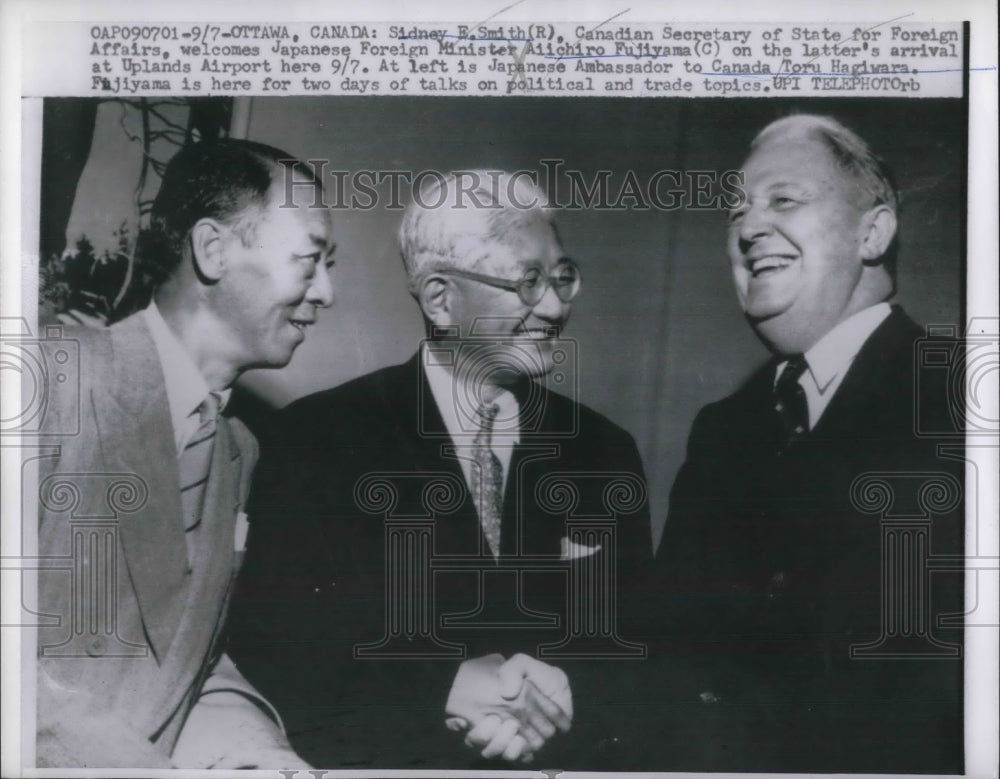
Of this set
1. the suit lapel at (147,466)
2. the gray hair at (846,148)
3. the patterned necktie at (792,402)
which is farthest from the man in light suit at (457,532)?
the gray hair at (846,148)

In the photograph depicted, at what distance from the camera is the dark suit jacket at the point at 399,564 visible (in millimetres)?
3365

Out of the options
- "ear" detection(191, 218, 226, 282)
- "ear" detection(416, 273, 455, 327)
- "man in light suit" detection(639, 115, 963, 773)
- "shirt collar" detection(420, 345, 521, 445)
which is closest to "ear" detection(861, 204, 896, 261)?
"man in light suit" detection(639, 115, 963, 773)

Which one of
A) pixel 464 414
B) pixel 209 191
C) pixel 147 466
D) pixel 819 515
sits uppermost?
pixel 209 191

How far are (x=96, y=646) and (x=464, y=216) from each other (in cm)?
202

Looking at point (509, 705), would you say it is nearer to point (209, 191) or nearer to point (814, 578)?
point (814, 578)

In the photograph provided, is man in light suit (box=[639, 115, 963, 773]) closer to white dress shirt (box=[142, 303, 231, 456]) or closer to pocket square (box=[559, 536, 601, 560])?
pocket square (box=[559, 536, 601, 560])

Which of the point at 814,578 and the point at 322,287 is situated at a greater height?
the point at 322,287

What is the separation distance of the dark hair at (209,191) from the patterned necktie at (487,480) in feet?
3.41

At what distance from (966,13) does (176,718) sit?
380cm

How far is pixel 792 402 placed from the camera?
341 centimetres

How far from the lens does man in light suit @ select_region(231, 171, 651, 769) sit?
11.0 ft

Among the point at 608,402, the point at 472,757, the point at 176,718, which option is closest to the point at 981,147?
the point at 608,402

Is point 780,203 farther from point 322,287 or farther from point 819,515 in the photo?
point 322,287

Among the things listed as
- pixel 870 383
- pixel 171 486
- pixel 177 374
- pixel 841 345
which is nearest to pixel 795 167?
pixel 841 345
